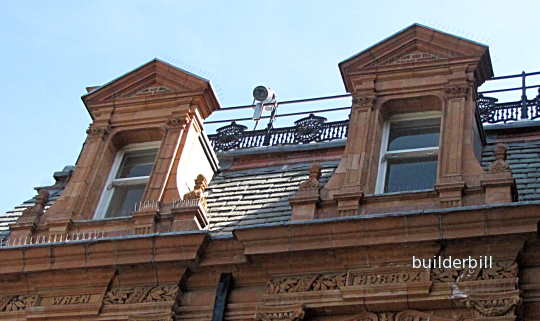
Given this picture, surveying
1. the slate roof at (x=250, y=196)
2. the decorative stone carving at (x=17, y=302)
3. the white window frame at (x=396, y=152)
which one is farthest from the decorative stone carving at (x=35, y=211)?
the white window frame at (x=396, y=152)

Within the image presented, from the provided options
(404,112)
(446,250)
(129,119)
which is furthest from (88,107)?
(446,250)

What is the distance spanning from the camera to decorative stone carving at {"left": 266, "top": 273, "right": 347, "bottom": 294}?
1473 cm

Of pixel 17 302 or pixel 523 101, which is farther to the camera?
pixel 523 101

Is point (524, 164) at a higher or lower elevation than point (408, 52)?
lower

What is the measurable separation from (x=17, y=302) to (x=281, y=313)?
160 inches

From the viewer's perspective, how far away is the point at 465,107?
16.7 m

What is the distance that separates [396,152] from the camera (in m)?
16.9

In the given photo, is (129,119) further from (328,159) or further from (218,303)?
(218,303)

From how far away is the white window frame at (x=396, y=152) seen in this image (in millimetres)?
16484

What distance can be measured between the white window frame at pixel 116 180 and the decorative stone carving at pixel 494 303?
612 cm

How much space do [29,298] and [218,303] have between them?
2898 mm

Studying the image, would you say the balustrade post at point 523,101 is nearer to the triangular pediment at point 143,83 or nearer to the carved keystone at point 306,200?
the carved keystone at point 306,200

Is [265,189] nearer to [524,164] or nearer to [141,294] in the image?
[141,294]

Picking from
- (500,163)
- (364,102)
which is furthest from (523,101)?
(500,163)
